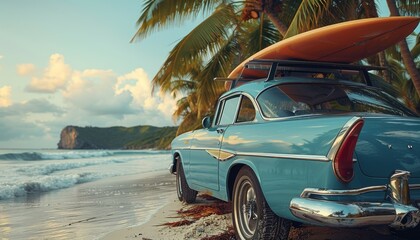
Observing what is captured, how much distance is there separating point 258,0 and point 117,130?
3344 inches

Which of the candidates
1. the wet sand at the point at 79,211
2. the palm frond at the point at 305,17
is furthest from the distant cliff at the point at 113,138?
the palm frond at the point at 305,17

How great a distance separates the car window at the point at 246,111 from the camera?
443 centimetres

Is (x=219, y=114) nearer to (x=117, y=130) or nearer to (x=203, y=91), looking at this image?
(x=203, y=91)

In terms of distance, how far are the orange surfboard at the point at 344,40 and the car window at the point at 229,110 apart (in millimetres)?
551

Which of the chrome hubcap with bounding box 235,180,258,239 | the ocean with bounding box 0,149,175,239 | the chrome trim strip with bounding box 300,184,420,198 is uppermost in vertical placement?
the chrome trim strip with bounding box 300,184,420,198

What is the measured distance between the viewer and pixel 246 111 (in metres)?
4.66

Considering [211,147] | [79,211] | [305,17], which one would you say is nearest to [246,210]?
[211,147]

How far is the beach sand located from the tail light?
4.01ft

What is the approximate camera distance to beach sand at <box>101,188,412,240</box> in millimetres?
4441

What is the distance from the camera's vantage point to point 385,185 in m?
3.07

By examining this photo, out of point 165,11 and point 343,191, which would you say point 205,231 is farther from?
point 165,11

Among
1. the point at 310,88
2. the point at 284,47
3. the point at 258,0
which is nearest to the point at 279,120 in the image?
the point at 310,88

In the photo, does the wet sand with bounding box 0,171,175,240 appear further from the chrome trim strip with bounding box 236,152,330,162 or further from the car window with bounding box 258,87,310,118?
the car window with bounding box 258,87,310,118

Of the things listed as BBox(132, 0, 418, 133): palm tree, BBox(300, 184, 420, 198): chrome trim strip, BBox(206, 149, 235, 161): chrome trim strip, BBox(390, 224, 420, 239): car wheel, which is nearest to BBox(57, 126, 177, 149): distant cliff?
BBox(132, 0, 418, 133): palm tree
